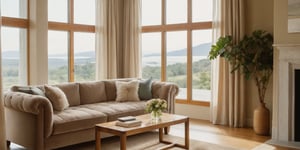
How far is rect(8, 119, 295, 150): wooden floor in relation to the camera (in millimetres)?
4941

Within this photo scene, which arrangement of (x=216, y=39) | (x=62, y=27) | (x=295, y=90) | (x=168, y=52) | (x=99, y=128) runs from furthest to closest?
1. (x=168, y=52)
2. (x=62, y=27)
3. (x=216, y=39)
4. (x=295, y=90)
5. (x=99, y=128)

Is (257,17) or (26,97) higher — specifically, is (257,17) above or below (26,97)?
above

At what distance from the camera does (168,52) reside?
761cm

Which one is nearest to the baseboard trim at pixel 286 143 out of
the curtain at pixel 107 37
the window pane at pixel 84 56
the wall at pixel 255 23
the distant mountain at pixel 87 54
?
the wall at pixel 255 23

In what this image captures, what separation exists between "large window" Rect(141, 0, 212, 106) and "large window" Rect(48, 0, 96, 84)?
1.31 meters

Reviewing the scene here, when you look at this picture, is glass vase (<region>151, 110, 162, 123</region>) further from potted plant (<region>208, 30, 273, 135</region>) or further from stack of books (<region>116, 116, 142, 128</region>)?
potted plant (<region>208, 30, 273, 135</region>)

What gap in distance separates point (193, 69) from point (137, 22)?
1.85 meters

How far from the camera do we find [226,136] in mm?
5488

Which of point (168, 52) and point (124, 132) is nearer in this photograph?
point (124, 132)

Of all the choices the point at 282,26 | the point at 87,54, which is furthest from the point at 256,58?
the point at 87,54

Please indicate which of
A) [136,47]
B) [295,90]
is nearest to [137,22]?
[136,47]

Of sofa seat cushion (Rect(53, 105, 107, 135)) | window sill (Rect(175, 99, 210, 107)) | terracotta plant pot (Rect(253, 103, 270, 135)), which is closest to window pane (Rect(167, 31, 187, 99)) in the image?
window sill (Rect(175, 99, 210, 107))

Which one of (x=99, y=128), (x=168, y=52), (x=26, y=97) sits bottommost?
(x=99, y=128)

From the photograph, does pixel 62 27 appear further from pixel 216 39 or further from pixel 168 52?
pixel 216 39
